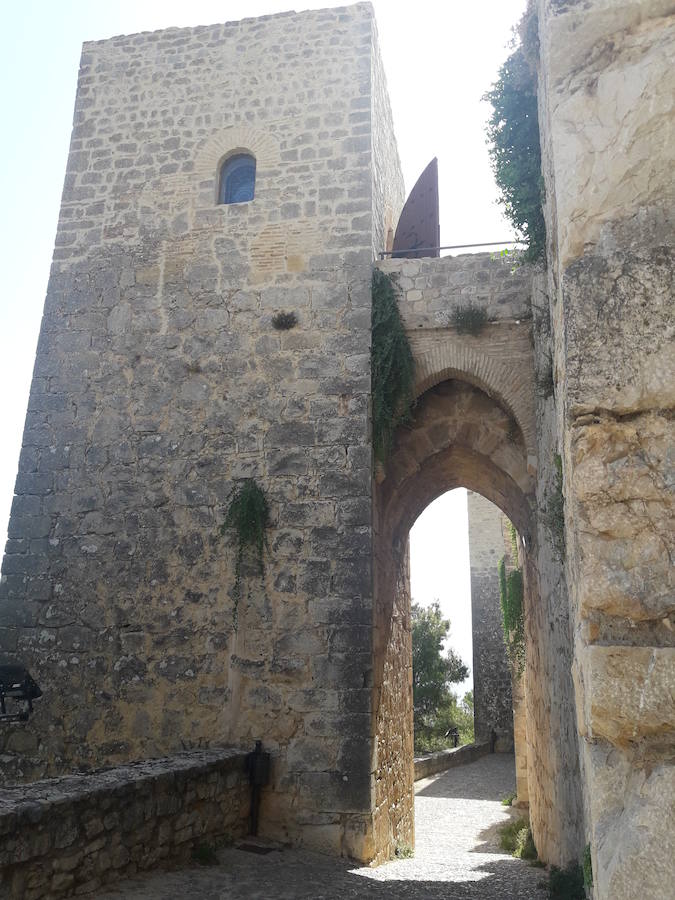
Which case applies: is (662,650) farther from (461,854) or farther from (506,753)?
(506,753)

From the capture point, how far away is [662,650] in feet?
4.84

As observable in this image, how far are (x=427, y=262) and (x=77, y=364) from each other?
3714 millimetres

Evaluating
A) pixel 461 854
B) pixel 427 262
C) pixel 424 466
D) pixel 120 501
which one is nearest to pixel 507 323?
pixel 427 262

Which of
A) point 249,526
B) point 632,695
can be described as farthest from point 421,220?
point 632,695

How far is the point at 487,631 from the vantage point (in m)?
19.0

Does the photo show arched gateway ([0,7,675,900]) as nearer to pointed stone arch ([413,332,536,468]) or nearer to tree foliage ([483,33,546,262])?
pointed stone arch ([413,332,536,468])

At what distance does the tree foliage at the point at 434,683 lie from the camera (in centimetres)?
2181

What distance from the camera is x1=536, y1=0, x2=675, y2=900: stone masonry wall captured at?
57.1 inches

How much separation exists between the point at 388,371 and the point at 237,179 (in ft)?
9.63

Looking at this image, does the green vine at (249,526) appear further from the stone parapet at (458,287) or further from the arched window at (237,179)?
the arched window at (237,179)

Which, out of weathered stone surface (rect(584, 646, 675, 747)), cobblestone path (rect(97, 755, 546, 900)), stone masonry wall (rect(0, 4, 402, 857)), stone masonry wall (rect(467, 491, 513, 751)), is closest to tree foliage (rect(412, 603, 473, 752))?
stone masonry wall (rect(467, 491, 513, 751))

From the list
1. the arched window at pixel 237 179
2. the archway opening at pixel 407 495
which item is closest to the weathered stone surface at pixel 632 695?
the archway opening at pixel 407 495

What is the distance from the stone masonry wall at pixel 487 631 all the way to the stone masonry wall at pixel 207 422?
37.8 ft

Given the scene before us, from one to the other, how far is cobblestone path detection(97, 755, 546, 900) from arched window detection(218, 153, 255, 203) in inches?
248
